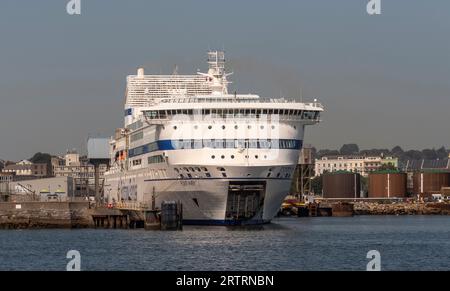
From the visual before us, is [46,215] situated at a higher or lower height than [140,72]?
lower

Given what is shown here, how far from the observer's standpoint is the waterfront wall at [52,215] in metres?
89.5

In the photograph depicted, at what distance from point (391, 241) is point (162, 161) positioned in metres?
18.8

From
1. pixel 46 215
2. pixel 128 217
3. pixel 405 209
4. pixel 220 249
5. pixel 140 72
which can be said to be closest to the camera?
pixel 220 249

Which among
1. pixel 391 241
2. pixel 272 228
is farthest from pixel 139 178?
pixel 391 241

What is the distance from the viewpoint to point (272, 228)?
3312 inches

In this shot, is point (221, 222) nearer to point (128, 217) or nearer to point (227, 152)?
point (227, 152)

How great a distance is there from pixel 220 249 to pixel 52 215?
30.0 m

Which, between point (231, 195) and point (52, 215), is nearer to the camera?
point (231, 195)

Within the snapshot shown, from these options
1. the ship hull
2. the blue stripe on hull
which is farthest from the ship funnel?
the blue stripe on hull

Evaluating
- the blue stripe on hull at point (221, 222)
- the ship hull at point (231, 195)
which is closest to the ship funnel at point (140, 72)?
the ship hull at point (231, 195)

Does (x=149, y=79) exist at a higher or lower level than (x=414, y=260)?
higher

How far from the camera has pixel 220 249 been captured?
6272 centimetres

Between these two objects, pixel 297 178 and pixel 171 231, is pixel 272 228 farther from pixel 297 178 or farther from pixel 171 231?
pixel 297 178

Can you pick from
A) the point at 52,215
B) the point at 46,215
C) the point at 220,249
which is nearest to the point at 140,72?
the point at 52,215
